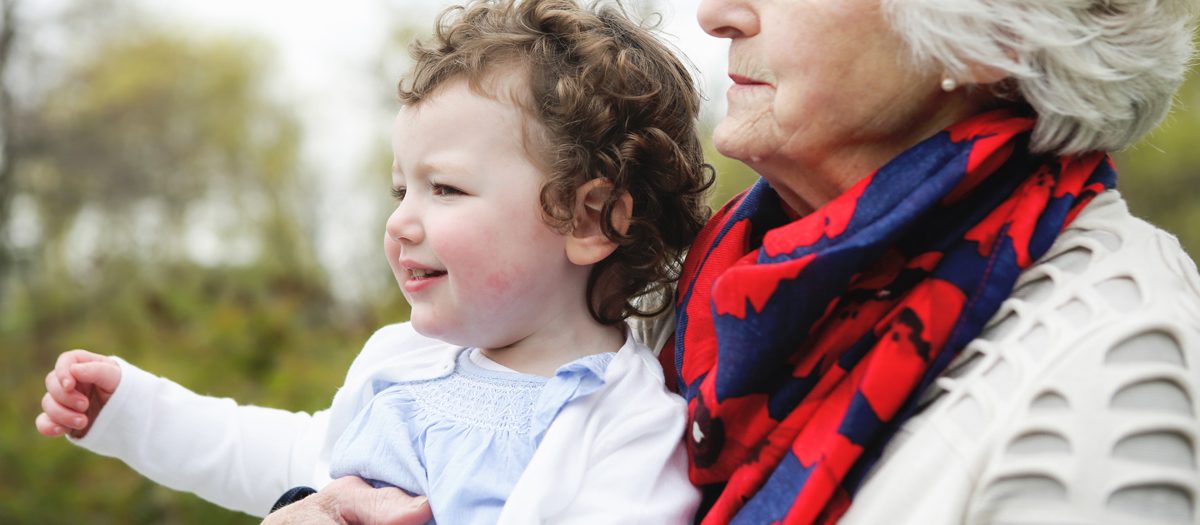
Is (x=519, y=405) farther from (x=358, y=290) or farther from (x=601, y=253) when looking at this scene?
(x=358, y=290)

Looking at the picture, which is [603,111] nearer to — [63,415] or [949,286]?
[949,286]

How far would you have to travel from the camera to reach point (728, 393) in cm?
156

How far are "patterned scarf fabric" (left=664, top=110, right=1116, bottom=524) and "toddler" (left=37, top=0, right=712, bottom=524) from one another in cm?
18

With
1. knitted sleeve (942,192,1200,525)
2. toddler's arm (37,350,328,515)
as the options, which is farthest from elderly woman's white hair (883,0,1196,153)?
toddler's arm (37,350,328,515)

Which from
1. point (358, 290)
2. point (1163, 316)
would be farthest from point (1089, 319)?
point (358, 290)

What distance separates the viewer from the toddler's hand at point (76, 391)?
216 cm

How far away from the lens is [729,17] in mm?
1762

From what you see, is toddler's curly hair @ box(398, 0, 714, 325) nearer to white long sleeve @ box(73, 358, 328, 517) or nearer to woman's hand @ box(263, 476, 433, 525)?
woman's hand @ box(263, 476, 433, 525)

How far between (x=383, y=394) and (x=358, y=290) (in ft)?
28.3

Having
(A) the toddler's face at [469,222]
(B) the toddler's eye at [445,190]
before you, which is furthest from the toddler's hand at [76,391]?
(B) the toddler's eye at [445,190]

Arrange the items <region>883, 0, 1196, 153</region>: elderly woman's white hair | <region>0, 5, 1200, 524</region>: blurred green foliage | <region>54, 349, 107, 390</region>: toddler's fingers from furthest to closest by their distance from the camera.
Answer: <region>0, 5, 1200, 524</region>: blurred green foliage, <region>54, 349, 107, 390</region>: toddler's fingers, <region>883, 0, 1196, 153</region>: elderly woman's white hair

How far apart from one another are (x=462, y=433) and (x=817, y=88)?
0.80m

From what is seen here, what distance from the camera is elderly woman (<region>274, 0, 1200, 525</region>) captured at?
125 cm

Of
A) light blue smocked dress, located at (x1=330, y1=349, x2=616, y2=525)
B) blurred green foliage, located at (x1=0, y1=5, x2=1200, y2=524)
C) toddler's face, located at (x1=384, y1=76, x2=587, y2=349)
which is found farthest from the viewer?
blurred green foliage, located at (x1=0, y1=5, x2=1200, y2=524)
